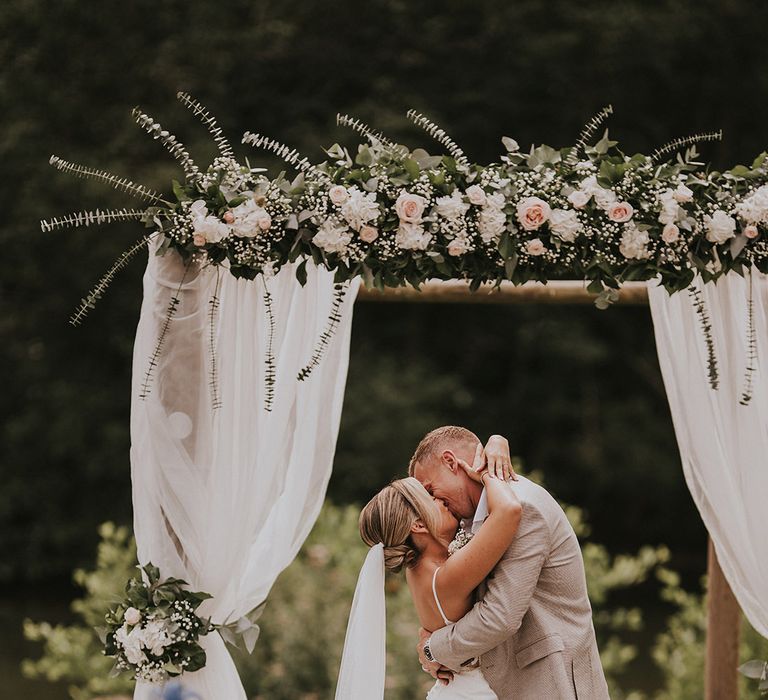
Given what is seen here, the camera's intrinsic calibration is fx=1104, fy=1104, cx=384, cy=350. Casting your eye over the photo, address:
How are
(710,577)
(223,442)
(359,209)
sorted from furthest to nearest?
(710,577), (223,442), (359,209)

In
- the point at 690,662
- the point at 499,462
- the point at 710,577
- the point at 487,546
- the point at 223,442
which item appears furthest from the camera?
the point at 690,662

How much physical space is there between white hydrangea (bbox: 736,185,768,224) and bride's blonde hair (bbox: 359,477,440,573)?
49.1 inches

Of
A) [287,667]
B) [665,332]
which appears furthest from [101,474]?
[665,332]

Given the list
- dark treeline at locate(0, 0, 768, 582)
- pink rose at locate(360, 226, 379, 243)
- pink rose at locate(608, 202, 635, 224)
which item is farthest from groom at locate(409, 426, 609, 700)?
dark treeline at locate(0, 0, 768, 582)

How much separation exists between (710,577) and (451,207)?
192 centimetres

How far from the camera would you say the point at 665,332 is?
3555mm

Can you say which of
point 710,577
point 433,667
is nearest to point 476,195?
point 433,667

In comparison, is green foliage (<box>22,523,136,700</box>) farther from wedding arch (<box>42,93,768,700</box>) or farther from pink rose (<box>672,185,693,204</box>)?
pink rose (<box>672,185,693,204</box>)

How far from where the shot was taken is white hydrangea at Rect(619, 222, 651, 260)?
10.5ft

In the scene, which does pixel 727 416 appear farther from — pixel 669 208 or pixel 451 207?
pixel 451 207

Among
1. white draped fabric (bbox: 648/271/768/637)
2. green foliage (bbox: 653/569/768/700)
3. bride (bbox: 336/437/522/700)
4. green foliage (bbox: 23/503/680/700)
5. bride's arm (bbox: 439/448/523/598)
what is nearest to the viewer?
bride's arm (bbox: 439/448/523/598)

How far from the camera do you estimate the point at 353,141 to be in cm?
1003

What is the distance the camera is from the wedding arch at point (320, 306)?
3223 mm

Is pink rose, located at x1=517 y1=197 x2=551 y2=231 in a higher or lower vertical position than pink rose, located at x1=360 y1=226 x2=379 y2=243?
higher
